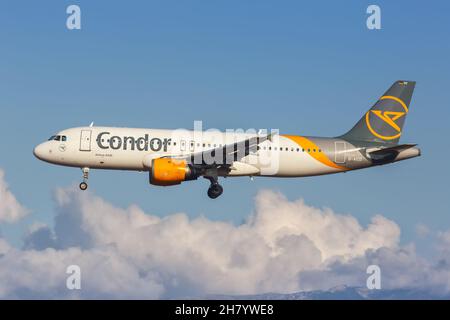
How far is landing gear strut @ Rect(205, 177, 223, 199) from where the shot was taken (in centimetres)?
5838

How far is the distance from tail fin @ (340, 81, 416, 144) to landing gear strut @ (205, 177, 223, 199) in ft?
39.1

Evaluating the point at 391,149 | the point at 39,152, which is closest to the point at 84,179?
the point at 39,152

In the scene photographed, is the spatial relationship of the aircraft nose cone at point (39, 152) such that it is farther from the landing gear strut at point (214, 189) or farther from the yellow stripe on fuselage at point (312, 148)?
the yellow stripe on fuselage at point (312, 148)

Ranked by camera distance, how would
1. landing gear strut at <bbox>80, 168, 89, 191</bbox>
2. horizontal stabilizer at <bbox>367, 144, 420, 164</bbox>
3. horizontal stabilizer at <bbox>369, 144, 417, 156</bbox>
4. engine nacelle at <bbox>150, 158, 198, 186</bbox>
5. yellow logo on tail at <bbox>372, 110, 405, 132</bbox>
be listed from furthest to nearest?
yellow logo on tail at <bbox>372, 110, 405, 132</bbox>
horizontal stabilizer at <bbox>367, 144, 420, 164</bbox>
horizontal stabilizer at <bbox>369, 144, 417, 156</bbox>
landing gear strut at <bbox>80, 168, 89, 191</bbox>
engine nacelle at <bbox>150, 158, 198, 186</bbox>

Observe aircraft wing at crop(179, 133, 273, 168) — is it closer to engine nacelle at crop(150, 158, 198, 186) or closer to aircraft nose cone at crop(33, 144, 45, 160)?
engine nacelle at crop(150, 158, 198, 186)

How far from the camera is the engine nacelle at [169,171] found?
55062mm

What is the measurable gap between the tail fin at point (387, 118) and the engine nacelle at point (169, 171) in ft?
48.8

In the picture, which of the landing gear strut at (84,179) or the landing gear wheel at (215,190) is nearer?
the landing gear strut at (84,179)

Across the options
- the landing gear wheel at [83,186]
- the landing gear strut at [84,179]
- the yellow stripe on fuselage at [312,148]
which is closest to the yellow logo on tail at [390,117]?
the yellow stripe on fuselage at [312,148]

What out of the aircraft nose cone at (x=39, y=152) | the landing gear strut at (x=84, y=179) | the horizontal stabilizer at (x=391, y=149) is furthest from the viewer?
the horizontal stabilizer at (x=391, y=149)

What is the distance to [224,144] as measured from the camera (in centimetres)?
5788

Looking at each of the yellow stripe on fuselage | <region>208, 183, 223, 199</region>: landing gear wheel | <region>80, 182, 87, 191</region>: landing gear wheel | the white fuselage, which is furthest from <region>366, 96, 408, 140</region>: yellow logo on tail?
<region>80, 182, 87, 191</region>: landing gear wheel

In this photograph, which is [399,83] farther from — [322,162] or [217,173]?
[217,173]

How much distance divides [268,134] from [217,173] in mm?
5469
